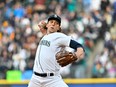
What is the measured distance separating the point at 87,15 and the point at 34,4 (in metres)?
2.23

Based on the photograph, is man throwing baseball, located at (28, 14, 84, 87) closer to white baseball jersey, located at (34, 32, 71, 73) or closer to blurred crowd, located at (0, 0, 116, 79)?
white baseball jersey, located at (34, 32, 71, 73)

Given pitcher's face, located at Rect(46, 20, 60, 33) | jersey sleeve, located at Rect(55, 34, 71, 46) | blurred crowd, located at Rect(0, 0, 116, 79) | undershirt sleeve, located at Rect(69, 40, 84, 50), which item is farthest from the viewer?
blurred crowd, located at Rect(0, 0, 116, 79)

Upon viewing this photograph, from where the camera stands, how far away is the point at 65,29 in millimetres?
13680

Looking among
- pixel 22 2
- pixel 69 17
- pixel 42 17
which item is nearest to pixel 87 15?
pixel 69 17

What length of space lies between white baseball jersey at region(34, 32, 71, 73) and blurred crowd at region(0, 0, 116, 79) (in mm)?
5619

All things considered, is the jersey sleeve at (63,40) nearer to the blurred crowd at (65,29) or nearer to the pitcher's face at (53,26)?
the pitcher's face at (53,26)

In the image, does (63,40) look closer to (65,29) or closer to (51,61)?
(51,61)

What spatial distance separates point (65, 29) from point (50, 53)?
293 inches

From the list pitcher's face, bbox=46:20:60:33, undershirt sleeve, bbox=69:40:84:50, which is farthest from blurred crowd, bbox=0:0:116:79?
undershirt sleeve, bbox=69:40:84:50

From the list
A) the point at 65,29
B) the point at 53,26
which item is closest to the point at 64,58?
the point at 53,26

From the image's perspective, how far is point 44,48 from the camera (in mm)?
6332

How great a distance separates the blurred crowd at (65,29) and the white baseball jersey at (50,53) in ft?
18.4

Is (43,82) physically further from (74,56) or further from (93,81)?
(93,81)

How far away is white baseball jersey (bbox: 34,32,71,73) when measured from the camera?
623cm
